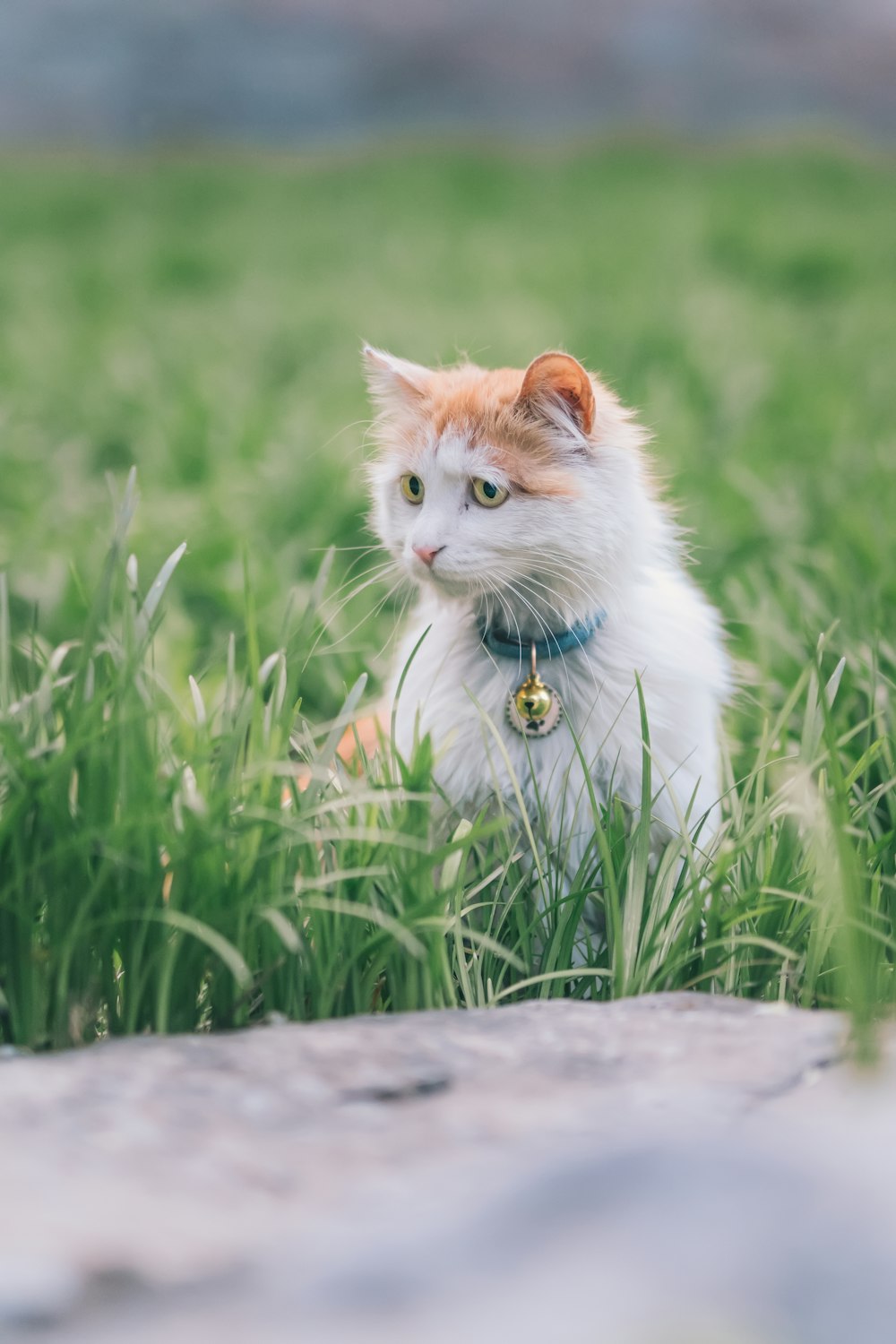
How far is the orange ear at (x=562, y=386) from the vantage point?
1.95 meters

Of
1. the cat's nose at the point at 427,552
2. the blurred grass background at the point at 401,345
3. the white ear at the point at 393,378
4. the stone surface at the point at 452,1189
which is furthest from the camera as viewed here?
the blurred grass background at the point at 401,345

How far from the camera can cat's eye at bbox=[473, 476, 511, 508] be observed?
199cm

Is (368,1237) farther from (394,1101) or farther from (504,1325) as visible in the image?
(394,1101)

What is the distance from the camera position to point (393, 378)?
7.47 ft

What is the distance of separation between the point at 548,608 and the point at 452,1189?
1174 millimetres

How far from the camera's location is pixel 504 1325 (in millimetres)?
904

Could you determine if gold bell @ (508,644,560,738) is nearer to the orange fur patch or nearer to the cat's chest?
the cat's chest

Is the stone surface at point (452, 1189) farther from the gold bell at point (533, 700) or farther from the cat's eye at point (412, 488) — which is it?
the cat's eye at point (412, 488)


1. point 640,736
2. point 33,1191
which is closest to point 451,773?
point 640,736

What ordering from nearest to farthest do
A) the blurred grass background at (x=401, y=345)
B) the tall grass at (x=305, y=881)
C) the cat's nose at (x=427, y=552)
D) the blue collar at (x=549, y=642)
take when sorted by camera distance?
the tall grass at (x=305, y=881) < the cat's nose at (x=427, y=552) < the blue collar at (x=549, y=642) < the blurred grass background at (x=401, y=345)

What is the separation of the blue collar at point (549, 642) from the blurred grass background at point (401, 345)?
0.26 meters

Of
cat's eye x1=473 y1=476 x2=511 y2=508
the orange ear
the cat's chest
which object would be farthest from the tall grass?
the orange ear

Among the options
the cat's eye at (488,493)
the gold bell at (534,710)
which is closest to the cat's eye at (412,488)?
the cat's eye at (488,493)

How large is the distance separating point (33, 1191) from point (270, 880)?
1.91 feet
